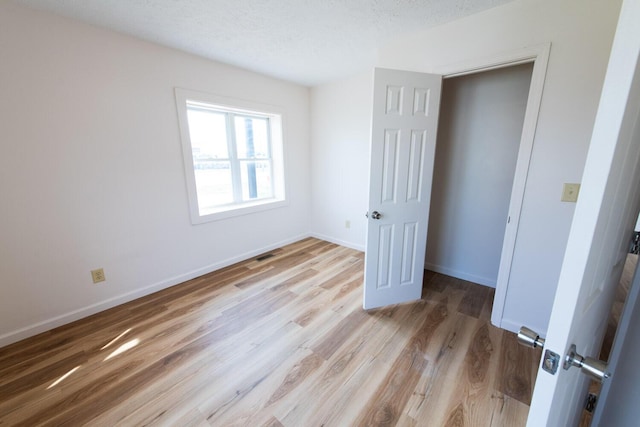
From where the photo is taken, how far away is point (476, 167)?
2613 millimetres

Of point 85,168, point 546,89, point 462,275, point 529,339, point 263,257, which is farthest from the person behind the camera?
point 263,257

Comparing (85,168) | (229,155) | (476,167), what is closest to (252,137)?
(229,155)

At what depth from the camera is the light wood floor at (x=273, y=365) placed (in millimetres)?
1377

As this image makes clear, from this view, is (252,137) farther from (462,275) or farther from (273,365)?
(462,275)


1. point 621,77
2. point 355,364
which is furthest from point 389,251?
point 621,77

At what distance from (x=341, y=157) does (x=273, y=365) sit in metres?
2.73

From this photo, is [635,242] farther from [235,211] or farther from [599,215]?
[235,211]

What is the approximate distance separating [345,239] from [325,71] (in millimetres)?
2284

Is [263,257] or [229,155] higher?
[229,155]

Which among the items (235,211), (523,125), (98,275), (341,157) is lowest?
(98,275)

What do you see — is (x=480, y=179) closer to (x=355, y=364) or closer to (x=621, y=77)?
(x=355, y=364)

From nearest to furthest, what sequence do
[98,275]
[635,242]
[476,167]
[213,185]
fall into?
[635,242]
[98,275]
[476,167]
[213,185]

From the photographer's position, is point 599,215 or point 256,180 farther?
point 256,180

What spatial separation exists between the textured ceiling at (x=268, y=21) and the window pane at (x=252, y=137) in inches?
32.7
